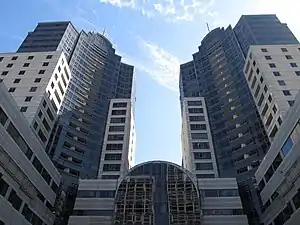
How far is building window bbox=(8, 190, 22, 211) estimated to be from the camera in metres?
35.9

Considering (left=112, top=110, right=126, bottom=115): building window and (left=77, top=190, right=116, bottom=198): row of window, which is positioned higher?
(left=112, top=110, right=126, bottom=115): building window

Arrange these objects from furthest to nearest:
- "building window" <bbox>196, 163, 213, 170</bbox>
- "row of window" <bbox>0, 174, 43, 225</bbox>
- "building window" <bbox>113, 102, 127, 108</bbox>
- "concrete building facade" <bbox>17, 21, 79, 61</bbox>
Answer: "building window" <bbox>113, 102, 127, 108</bbox> → "concrete building facade" <bbox>17, 21, 79, 61</bbox> → "building window" <bbox>196, 163, 213, 170</bbox> → "row of window" <bbox>0, 174, 43, 225</bbox>

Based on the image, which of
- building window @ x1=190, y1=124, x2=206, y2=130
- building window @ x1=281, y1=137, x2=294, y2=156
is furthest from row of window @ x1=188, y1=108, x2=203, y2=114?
building window @ x1=281, y1=137, x2=294, y2=156

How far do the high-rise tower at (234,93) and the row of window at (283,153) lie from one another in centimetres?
790

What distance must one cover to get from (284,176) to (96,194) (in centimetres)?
2849

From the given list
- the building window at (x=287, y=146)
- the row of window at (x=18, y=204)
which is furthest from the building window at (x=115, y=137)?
the building window at (x=287, y=146)

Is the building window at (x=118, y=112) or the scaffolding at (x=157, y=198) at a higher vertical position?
the building window at (x=118, y=112)

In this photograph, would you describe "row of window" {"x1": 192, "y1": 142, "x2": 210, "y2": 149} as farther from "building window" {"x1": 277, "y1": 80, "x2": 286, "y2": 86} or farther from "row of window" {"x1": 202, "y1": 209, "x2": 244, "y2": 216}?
"row of window" {"x1": 202, "y1": 209, "x2": 244, "y2": 216}

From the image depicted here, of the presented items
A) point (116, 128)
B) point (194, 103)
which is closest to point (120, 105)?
point (116, 128)

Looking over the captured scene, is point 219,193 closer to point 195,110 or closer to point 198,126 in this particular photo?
point 198,126

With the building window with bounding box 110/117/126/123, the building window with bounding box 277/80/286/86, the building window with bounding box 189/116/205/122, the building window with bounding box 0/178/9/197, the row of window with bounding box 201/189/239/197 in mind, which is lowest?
the building window with bounding box 0/178/9/197

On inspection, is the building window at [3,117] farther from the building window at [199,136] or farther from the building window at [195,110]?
the building window at [195,110]

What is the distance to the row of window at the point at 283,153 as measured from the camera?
1442 inches

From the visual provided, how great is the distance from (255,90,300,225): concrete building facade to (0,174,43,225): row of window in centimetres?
3232
